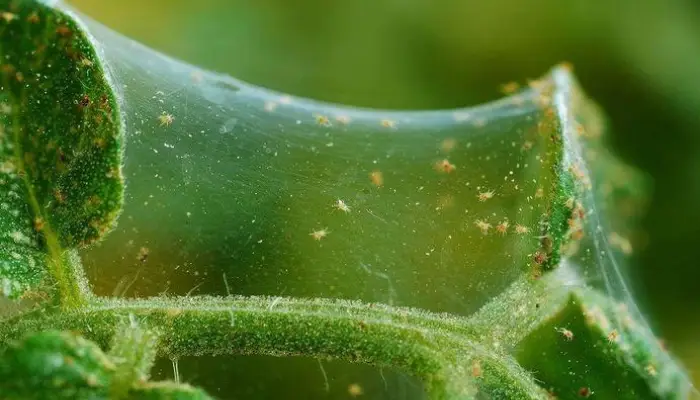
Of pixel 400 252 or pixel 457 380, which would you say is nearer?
pixel 457 380

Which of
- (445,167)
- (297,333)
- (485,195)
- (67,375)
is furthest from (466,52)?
(67,375)

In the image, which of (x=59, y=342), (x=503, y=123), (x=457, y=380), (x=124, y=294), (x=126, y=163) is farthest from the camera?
(x=503, y=123)

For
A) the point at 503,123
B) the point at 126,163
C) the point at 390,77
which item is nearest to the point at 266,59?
the point at 390,77

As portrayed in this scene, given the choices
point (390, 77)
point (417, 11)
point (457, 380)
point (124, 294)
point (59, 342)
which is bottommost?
point (59, 342)

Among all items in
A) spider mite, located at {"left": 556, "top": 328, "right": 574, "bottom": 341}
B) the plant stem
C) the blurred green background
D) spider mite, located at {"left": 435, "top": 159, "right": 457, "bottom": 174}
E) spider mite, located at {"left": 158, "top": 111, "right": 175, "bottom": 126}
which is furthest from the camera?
the blurred green background

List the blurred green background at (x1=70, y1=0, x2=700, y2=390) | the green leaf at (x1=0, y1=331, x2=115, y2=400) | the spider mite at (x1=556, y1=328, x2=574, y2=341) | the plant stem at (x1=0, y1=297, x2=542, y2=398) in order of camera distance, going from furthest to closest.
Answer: the blurred green background at (x1=70, y1=0, x2=700, y2=390) → the spider mite at (x1=556, y1=328, x2=574, y2=341) → the plant stem at (x1=0, y1=297, x2=542, y2=398) → the green leaf at (x1=0, y1=331, x2=115, y2=400)

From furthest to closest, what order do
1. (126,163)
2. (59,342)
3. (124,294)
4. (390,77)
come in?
(390,77) < (126,163) < (124,294) < (59,342)

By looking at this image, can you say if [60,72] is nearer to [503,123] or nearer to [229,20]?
[503,123]

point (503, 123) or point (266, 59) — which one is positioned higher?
point (266, 59)

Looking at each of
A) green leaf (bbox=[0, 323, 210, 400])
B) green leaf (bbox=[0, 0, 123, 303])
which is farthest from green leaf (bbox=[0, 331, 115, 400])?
green leaf (bbox=[0, 0, 123, 303])

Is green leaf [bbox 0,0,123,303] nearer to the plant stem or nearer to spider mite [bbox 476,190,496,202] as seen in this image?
the plant stem
